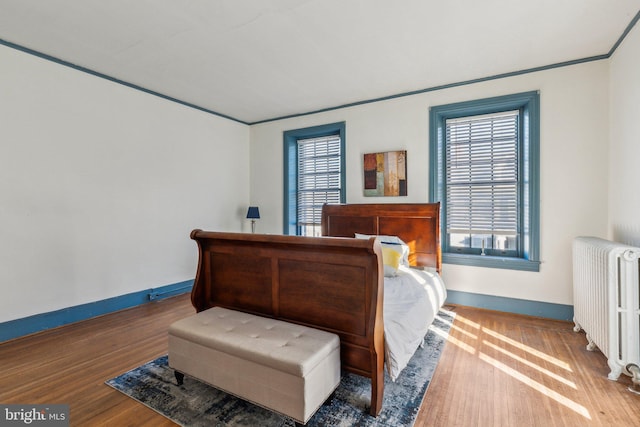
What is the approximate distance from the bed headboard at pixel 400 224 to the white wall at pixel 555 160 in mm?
311

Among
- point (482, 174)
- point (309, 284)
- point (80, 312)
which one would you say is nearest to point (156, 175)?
point (80, 312)

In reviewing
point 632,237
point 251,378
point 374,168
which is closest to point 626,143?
point 632,237

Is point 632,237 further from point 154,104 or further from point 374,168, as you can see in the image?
point 154,104

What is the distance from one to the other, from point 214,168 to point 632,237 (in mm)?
5129

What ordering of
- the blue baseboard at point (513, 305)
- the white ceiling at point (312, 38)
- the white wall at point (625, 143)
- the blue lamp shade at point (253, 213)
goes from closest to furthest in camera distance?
1. the white ceiling at point (312, 38)
2. the white wall at point (625, 143)
3. the blue baseboard at point (513, 305)
4. the blue lamp shade at point (253, 213)

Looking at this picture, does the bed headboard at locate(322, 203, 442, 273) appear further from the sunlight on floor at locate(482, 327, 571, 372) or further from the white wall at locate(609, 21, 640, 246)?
the white wall at locate(609, 21, 640, 246)

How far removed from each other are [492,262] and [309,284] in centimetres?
265

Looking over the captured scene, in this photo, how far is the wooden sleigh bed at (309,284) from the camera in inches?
70.9

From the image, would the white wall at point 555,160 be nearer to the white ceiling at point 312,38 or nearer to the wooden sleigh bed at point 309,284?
the white ceiling at point 312,38

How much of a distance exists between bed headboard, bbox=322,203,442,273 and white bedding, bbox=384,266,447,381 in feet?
1.16

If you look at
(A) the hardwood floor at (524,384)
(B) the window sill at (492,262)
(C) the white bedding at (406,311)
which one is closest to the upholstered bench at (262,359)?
(C) the white bedding at (406,311)

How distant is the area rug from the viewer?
1772 mm

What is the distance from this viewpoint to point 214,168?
16.1 feet

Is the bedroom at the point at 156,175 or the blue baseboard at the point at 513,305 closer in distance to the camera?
the bedroom at the point at 156,175
